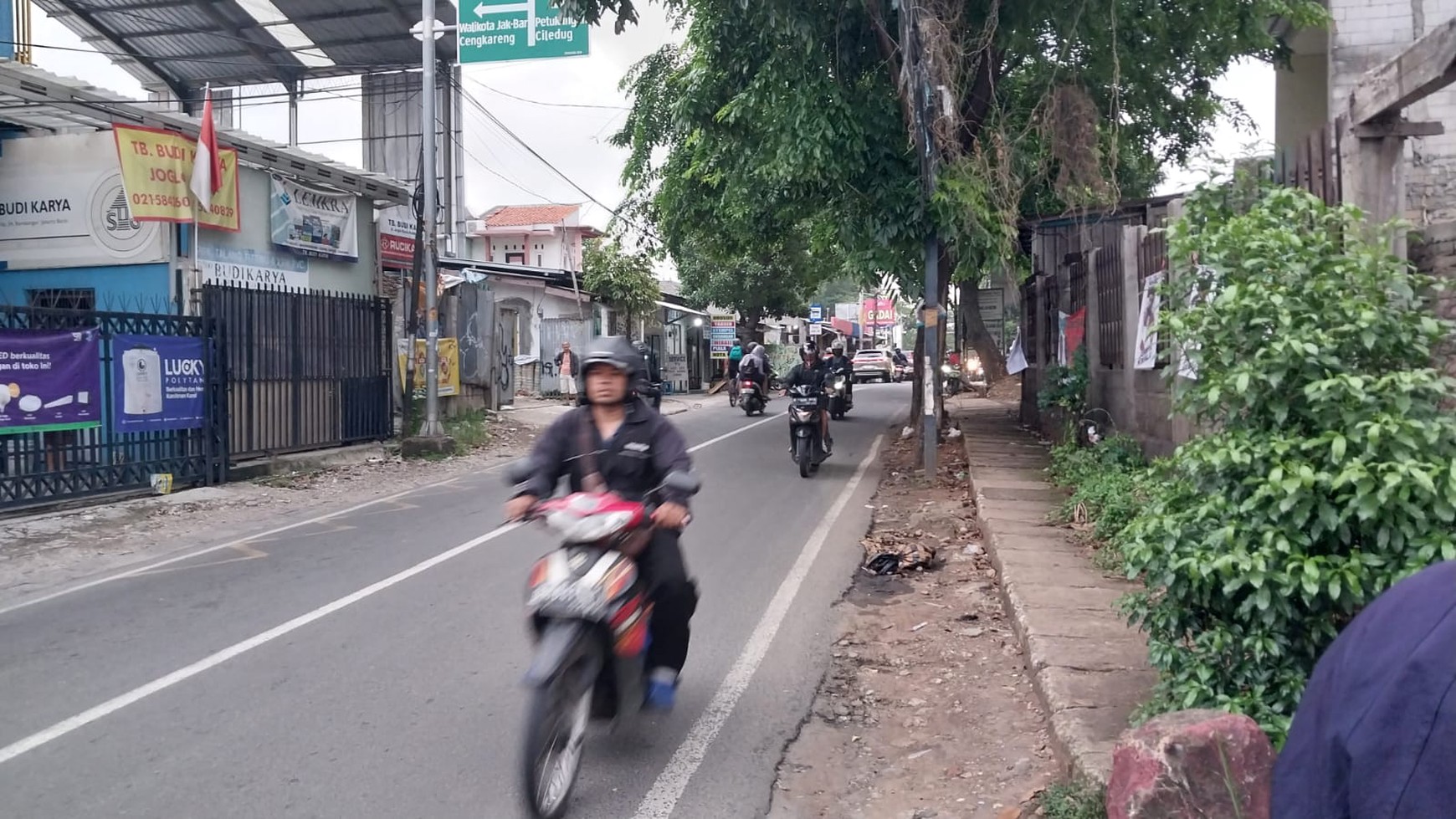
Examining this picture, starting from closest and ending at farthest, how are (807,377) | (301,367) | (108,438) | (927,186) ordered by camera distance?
1. (108,438)
2. (927,186)
3. (807,377)
4. (301,367)

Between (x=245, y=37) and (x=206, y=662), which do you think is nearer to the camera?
(x=206, y=662)

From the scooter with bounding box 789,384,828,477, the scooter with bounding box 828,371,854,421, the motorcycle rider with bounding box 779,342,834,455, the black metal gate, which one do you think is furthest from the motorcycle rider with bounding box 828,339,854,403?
the black metal gate

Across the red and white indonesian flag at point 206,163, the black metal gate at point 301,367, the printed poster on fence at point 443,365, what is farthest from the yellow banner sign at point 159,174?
the printed poster on fence at point 443,365

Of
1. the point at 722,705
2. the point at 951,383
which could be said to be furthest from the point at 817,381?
the point at 951,383

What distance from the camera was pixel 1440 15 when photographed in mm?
12500

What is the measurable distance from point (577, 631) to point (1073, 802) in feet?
6.12

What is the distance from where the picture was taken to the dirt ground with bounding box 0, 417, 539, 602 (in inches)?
354

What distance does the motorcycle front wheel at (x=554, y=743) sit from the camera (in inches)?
144

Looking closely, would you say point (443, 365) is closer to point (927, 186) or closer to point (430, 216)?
point (430, 216)

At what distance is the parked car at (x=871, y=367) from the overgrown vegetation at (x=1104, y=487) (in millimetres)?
33596

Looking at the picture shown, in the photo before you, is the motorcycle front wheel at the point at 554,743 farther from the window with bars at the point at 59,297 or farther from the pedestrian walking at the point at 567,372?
the pedestrian walking at the point at 567,372

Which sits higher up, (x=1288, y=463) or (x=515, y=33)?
(x=515, y=33)

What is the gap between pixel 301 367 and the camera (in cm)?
1480

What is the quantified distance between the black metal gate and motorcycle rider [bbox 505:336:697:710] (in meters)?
9.96
